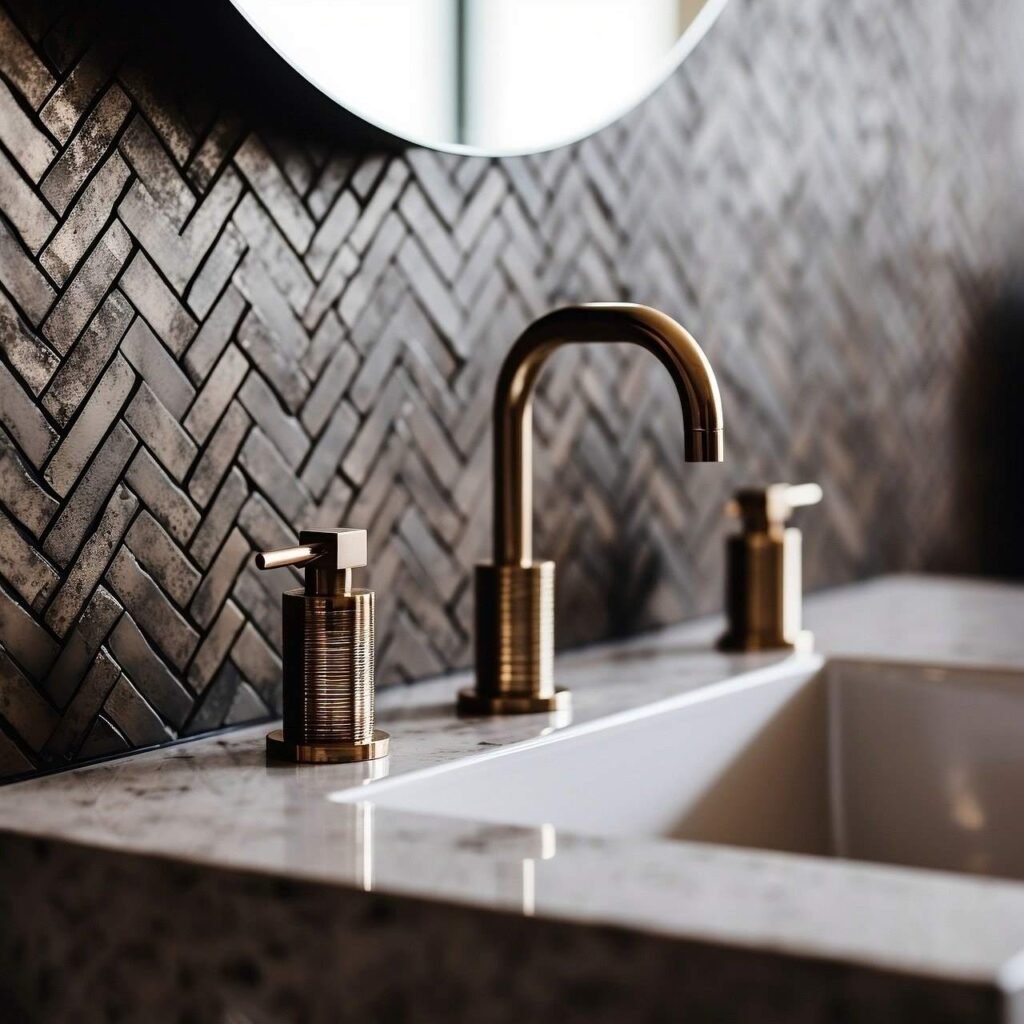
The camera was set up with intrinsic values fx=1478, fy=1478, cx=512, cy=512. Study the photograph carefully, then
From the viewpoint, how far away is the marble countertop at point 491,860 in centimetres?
50

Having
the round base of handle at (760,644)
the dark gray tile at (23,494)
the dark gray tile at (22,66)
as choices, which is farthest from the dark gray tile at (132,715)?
the round base of handle at (760,644)

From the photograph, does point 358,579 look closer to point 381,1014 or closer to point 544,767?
point 544,767

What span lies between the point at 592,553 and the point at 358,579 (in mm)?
296

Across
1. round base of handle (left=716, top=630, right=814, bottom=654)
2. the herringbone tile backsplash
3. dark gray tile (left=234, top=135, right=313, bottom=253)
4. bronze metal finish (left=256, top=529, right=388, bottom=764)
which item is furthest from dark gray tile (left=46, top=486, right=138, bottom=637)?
round base of handle (left=716, top=630, right=814, bottom=654)

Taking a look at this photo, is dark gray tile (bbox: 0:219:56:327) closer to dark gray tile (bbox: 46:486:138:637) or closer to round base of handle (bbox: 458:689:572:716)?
dark gray tile (bbox: 46:486:138:637)

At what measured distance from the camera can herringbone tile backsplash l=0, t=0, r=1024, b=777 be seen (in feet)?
2.55

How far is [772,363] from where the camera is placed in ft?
4.82

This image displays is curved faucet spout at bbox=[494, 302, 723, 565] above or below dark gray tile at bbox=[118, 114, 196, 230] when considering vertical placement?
below

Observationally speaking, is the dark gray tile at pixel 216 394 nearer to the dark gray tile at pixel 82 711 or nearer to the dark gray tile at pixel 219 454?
the dark gray tile at pixel 219 454

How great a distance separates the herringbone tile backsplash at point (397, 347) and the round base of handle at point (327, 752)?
91 mm

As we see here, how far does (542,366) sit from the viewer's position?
0.94m

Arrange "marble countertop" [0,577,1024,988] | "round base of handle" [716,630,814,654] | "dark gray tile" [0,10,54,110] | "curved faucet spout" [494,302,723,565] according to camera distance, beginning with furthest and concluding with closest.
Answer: "round base of handle" [716,630,814,654]
"curved faucet spout" [494,302,723,565]
"dark gray tile" [0,10,54,110]
"marble countertop" [0,577,1024,988]

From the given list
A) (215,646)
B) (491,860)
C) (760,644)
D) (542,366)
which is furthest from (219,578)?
Answer: (760,644)

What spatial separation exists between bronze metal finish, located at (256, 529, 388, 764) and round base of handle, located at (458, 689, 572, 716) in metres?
0.14
